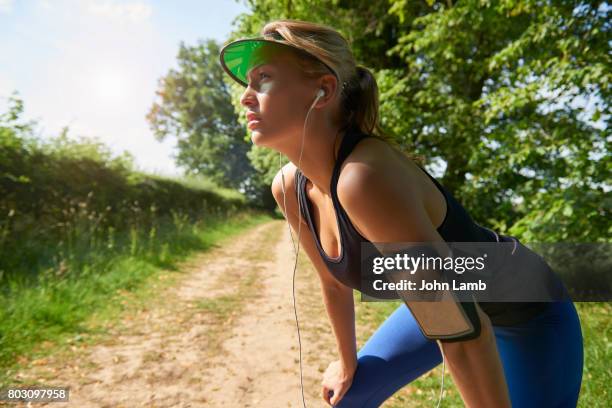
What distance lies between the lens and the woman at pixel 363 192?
1006 millimetres

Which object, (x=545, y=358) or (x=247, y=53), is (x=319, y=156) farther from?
(x=545, y=358)

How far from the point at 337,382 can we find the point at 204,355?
7.79 feet

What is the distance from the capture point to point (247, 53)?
4.68 feet

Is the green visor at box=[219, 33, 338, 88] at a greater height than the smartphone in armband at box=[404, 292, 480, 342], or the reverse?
the green visor at box=[219, 33, 338, 88]

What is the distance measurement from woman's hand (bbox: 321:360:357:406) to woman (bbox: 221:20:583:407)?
1.70 feet

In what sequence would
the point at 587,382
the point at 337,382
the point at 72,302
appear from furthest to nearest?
the point at 72,302
the point at 587,382
the point at 337,382

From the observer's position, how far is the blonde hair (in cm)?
128

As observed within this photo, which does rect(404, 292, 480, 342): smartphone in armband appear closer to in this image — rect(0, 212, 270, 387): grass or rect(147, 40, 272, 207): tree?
rect(0, 212, 270, 387): grass

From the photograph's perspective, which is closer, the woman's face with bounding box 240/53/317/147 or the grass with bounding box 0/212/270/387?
the woman's face with bounding box 240/53/317/147

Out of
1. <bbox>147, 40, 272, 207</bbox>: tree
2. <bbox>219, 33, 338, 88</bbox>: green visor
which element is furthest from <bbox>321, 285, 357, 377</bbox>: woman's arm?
<bbox>147, 40, 272, 207</bbox>: tree

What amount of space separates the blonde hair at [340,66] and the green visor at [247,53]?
0.02 m

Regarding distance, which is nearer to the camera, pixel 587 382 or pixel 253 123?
pixel 253 123

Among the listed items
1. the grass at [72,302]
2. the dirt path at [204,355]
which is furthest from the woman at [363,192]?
the grass at [72,302]

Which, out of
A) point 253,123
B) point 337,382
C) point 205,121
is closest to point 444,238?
point 253,123
